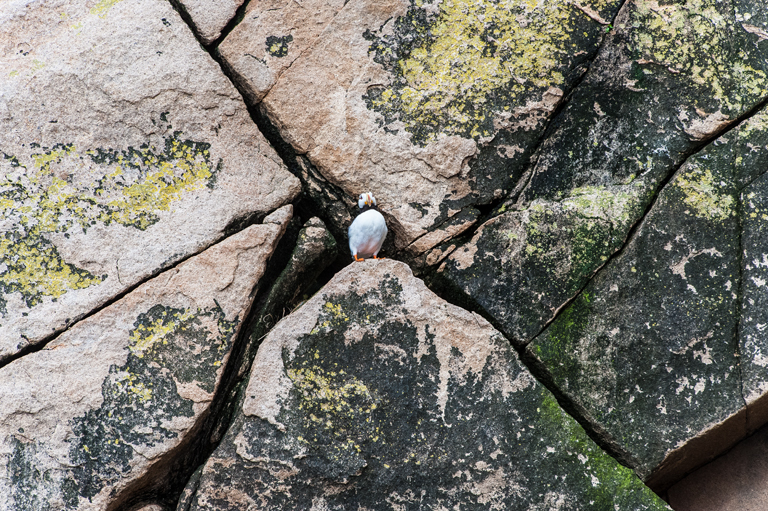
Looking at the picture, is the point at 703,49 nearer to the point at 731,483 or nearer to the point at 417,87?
the point at 417,87

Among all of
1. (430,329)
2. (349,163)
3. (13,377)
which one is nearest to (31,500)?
(13,377)

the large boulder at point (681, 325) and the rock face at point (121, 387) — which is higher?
the rock face at point (121, 387)

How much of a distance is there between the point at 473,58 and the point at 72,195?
249 cm

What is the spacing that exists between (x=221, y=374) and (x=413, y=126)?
182 cm

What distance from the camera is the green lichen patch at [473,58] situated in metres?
3.43

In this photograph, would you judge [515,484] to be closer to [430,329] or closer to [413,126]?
[430,329]

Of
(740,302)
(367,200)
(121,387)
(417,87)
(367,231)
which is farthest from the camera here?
(417,87)

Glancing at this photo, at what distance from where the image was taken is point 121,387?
2.96 m

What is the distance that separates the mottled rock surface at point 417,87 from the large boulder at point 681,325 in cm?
88

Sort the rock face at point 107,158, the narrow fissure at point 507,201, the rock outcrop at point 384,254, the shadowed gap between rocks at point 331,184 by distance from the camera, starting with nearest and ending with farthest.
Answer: the rock outcrop at point 384,254, the rock face at point 107,158, the narrow fissure at point 507,201, the shadowed gap between rocks at point 331,184

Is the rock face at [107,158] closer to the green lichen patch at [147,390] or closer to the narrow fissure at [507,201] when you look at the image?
the narrow fissure at [507,201]

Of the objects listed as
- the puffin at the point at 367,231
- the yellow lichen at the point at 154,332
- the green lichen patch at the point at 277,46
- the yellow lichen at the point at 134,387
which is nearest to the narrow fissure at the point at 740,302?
the puffin at the point at 367,231

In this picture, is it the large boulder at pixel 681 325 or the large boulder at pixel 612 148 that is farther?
the large boulder at pixel 612 148

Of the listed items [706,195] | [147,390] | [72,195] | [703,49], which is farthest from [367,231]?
[703,49]
